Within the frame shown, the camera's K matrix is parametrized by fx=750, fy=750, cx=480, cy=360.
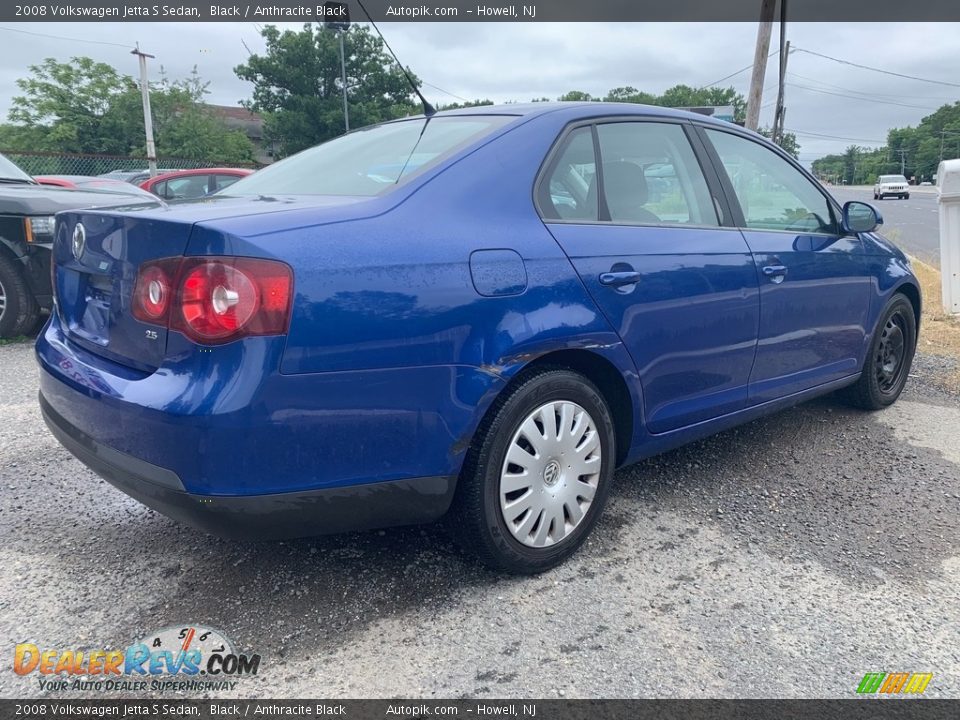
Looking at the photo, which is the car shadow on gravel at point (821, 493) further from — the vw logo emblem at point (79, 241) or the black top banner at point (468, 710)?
the vw logo emblem at point (79, 241)

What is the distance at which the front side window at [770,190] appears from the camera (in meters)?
3.44

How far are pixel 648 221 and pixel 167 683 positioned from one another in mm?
2278

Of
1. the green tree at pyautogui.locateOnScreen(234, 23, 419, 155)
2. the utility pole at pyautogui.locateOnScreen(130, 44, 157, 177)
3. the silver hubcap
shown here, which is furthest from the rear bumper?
the green tree at pyautogui.locateOnScreen(234, 23, 419, 155)

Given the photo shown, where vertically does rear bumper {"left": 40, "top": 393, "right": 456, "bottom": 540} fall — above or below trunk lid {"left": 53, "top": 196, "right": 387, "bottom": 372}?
below

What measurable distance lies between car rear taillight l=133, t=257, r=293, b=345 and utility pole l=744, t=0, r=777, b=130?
54.9 feet

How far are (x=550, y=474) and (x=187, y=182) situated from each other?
10.5m

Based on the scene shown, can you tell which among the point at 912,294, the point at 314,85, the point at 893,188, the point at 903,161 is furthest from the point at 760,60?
the point at 903,161

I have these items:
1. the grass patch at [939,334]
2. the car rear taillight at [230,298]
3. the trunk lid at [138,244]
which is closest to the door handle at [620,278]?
the trunk lid at [138,244]

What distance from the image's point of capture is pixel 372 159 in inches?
110

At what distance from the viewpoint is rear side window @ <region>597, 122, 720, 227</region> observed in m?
2.92

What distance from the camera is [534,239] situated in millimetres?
2490

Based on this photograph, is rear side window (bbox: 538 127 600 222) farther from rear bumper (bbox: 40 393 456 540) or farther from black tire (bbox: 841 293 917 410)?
black tire (bbox: 841 293 917 410)

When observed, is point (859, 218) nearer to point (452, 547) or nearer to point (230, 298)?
point (452, 547)

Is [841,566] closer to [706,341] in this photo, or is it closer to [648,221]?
[706,341]
